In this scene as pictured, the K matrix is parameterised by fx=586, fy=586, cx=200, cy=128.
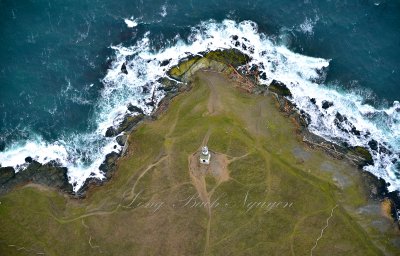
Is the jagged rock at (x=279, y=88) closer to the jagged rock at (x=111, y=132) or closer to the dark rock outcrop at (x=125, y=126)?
the dark rock outcrop at (x=125, y=126)

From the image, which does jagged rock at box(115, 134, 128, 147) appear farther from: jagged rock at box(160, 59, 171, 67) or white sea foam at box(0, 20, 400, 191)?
jagged rock at box(160, 59, 171, 67)

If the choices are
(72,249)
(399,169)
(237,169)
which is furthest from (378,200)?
(72,249)

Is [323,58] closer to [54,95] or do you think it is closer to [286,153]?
[286,153]

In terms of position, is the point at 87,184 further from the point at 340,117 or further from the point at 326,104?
the point at 340,117

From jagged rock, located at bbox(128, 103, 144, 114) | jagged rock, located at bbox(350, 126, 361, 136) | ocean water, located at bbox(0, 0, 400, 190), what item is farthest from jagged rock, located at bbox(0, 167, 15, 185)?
jagged rock, located at bbox(350, 126, 361, 136)

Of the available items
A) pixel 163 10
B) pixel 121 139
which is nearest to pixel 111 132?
pixel 121 139
